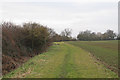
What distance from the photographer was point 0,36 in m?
12.8

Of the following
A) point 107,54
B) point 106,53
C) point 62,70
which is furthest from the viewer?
point 106,53

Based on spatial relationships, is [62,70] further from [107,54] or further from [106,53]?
[106,53]

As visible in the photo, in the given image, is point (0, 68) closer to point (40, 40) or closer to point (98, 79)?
point (98, 79)

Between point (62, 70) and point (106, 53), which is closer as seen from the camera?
point (62, 70)

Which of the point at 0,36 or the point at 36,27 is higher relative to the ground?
the point at 36,27

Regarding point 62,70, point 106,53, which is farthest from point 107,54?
point 62,70

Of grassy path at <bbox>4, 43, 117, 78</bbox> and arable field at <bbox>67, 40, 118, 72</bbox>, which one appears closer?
grassy path at <bbox>4, 43, 117, 78</bbox>

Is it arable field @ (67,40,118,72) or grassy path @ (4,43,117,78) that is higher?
grassy path @ (4,43,117,78)

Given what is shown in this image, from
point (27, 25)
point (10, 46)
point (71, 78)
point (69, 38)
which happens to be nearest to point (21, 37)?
point (27, 25)

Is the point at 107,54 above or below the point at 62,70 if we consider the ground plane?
below

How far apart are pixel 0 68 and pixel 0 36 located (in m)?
3.90

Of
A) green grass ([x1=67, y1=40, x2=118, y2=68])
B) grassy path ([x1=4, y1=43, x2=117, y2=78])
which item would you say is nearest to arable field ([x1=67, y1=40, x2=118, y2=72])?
green grass ([x1=67, y1=40, x2=118, y2=68])

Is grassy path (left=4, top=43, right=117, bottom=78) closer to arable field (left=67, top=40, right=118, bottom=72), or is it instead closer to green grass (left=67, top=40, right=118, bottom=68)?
arable field (left=67, top=40, right=118, bottom=72)

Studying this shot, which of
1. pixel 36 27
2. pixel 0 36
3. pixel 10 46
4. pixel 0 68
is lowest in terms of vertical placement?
pixel 0 68
